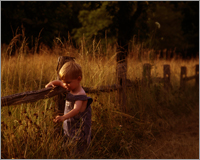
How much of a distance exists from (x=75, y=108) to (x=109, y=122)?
52.6 inches

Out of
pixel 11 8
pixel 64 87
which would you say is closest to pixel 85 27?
pixel 11 8

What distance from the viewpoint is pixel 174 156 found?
4219 millimetres

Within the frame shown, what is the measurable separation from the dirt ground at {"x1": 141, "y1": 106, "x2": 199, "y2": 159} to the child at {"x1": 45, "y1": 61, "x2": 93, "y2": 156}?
1.33 m

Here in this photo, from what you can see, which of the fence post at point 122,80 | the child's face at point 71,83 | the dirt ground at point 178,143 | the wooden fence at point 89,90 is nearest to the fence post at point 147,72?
the wooden fence at point 89,90

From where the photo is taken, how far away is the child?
2.89 metres

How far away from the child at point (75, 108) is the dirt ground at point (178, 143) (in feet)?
4.35

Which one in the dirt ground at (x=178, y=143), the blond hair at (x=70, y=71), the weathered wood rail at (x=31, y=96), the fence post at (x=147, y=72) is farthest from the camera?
the fence post at (x=147, y=72)

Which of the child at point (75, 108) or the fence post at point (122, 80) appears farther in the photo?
the fence post at point (122, 80)

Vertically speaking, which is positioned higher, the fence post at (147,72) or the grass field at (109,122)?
the fence post at (147,72)

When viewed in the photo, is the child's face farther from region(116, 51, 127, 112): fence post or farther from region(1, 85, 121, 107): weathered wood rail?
region(116, 51, 127, 112): fence post

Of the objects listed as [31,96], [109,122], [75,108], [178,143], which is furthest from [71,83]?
[178,143]

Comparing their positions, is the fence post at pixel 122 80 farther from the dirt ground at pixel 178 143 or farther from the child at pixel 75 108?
the child at pixel 75 108

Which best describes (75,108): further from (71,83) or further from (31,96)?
(31,96)

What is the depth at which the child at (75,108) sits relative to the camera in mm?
2895
